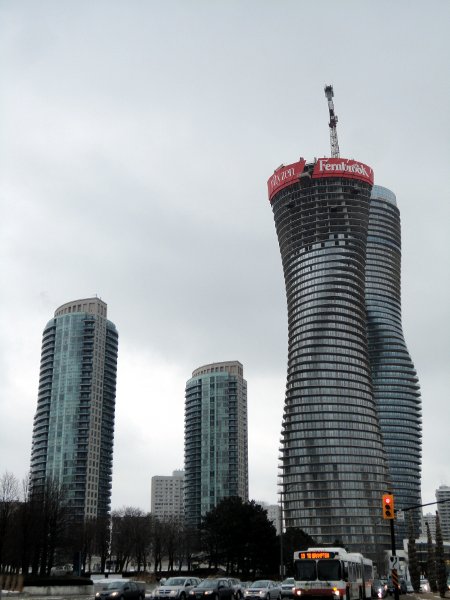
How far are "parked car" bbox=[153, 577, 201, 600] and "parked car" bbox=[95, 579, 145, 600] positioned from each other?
1.29 metres

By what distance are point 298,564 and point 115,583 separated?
1211 cm

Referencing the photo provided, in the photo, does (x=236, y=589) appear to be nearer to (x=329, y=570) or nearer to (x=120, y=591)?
(x=120, y=591)

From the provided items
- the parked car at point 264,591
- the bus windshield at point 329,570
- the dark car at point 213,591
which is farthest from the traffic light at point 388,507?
the parked car at point 264,591

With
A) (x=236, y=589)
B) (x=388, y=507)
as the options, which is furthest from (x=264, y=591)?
(x=388, y=507)

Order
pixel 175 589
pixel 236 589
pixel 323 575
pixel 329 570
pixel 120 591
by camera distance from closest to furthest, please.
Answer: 1. pixel 323 575
2. pixel 329 570
3. pixel 120 591
4. pixel 175 589
5. pixel 236 589

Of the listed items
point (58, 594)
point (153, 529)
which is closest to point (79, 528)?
point (153, 529)

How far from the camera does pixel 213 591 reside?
4559 centimetres

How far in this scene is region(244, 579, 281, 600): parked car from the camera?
48.6 metres

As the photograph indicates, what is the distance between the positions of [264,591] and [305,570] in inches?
375

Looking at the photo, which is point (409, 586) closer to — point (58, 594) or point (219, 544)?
point (219, 544)

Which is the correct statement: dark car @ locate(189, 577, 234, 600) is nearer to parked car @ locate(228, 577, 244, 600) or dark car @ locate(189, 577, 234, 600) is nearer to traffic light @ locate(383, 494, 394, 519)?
parked car @ locate(228, 577, 244, 600)

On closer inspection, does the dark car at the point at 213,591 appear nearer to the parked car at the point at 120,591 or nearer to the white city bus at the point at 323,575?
the parked car at the point at 120,591

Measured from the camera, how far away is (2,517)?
7512cm

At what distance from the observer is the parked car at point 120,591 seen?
1656 inches
